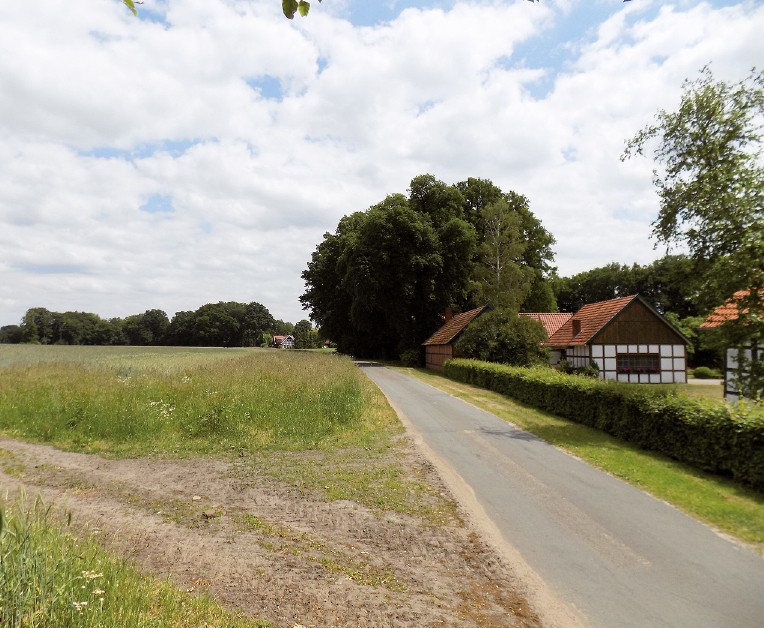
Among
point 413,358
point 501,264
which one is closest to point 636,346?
point 501,264

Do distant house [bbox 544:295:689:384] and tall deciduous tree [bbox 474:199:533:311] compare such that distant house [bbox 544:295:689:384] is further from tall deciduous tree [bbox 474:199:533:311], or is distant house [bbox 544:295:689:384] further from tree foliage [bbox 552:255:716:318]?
tree foliage [bbox 552:255:716:318]

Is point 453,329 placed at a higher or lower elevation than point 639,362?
higher

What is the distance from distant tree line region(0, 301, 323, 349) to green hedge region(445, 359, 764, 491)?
324 feet

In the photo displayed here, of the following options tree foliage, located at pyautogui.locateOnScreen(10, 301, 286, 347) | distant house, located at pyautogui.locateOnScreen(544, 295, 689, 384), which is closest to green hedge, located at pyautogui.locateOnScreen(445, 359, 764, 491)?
distant house, located at pyautogui.locateOnScreen(544, 295, 689, 384)

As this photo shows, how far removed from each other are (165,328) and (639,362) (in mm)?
119384

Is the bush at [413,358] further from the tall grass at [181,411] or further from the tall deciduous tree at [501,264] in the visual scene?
the tall grass at [181,411]

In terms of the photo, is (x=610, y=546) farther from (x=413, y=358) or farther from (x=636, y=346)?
(x=413, y=358)

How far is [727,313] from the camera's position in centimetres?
1479

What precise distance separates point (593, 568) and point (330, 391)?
11.6m

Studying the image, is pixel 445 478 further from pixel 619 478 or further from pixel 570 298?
pixel 570 298

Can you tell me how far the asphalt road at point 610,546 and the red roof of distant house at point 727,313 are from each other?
19.8 ft

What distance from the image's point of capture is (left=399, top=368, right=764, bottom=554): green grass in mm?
8531

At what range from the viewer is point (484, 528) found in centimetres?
796

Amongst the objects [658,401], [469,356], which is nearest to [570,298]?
[469,356]
